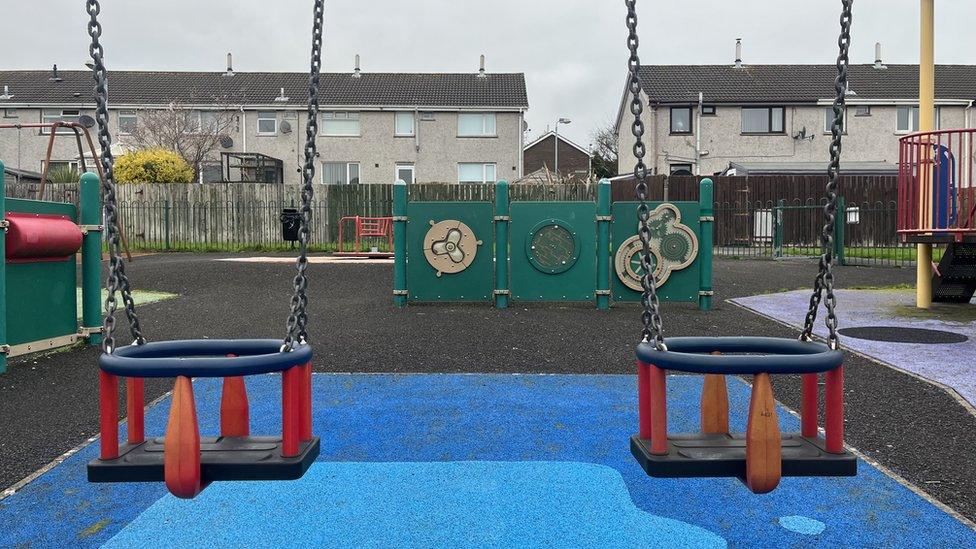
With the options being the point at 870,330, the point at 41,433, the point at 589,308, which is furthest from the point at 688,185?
the point at 41,433

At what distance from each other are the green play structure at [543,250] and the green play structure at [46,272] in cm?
366

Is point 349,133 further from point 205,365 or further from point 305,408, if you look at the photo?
point 205,365

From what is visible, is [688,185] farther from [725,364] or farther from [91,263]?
[725,364]

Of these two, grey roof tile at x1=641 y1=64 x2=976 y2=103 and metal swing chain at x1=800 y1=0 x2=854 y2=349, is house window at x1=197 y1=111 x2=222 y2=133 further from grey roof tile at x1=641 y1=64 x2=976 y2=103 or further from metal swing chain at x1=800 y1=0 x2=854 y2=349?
metal swing chain at x1=800 y1=0 x2=854 y2=349

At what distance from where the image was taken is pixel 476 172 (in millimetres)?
31844

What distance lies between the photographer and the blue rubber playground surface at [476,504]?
258cm

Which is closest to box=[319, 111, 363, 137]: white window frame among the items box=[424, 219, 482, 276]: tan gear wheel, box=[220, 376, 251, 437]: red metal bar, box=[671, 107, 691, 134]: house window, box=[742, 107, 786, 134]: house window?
box=[671, 107, 691, 134]: house window

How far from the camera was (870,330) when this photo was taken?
23.4 feet

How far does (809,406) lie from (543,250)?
6855 mm

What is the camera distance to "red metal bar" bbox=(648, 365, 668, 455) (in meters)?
2.24

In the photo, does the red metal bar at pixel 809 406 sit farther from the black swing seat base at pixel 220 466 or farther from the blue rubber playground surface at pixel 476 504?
the black swing seat base at pixel 220 466

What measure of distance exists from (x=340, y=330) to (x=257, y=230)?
56.5 feet

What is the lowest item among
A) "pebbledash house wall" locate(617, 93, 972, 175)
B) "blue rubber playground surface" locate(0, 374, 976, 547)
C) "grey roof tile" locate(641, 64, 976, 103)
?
"blue rubber playground surface" locate(0, 374, 976, 547)

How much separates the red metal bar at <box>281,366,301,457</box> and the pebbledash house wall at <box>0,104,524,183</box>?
29564 millimetres
